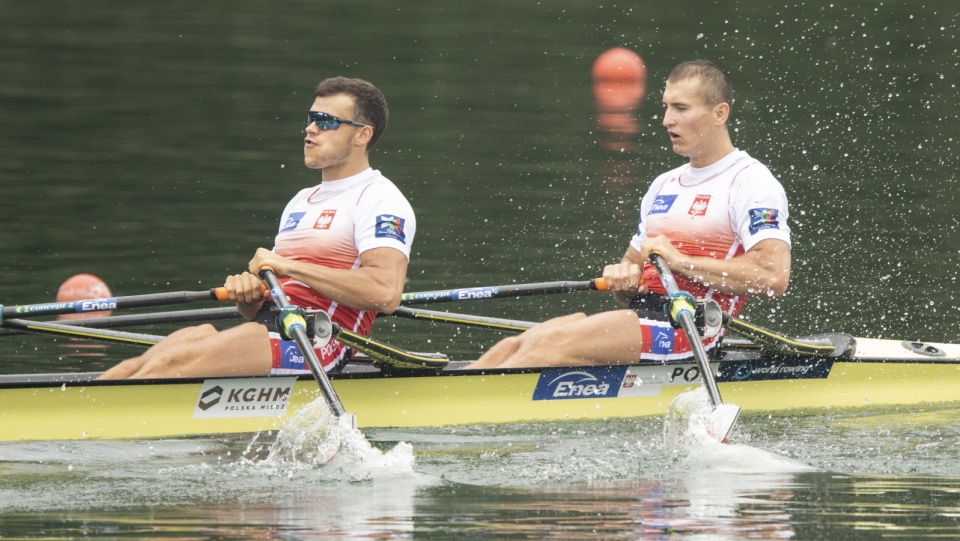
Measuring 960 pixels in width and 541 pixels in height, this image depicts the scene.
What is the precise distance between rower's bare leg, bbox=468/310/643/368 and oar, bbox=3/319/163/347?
5.82ft

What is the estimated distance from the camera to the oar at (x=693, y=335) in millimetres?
7332

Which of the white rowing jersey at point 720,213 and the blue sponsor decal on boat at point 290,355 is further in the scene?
the white rowing jersey at point 720,213

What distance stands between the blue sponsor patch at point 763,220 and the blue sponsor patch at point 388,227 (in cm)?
178

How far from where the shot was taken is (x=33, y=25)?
22562 millimetres

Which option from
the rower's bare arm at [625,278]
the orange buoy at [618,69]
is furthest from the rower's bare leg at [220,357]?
the orange buoy at [618,69]

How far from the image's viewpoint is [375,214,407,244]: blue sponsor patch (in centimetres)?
743

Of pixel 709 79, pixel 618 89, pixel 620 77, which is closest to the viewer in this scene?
pixel 709 79

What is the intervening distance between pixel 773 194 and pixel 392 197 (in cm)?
193

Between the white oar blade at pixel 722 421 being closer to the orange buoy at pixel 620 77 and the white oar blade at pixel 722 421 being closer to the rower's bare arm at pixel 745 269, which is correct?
the rower's bare arm at pixel 745 269

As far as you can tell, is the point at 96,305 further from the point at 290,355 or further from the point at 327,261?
the point at 327,261

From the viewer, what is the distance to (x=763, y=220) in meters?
7.80

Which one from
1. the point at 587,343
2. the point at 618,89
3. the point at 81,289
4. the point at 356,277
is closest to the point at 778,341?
the point at 587,343

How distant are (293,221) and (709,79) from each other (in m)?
2.29

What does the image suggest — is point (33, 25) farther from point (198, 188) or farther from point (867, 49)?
point (867, 49)
